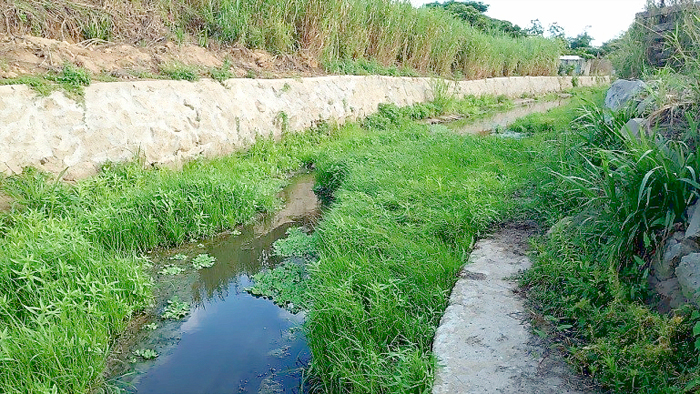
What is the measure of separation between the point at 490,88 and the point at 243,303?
14462 millimetres

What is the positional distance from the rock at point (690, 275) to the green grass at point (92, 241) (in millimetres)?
3067

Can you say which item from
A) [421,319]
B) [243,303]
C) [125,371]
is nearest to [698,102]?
[421,319]

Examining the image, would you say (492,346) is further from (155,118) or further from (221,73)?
(221,73)

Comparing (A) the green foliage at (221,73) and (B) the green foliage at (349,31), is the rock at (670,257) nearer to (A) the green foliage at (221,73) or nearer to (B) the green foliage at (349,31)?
(A) the green foliage at (221,73)

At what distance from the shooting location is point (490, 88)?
649 inches

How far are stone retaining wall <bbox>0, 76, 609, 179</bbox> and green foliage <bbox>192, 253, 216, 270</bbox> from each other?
1.82 m

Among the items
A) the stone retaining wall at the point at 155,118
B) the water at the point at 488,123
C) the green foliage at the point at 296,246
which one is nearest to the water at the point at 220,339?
the green foliage at the point at 296,246

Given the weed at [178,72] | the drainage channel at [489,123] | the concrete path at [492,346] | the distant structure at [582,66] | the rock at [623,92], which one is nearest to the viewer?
the concrete path at [492,346]

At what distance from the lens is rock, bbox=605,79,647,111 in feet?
17.7

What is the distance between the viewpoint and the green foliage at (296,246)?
453 centimetres

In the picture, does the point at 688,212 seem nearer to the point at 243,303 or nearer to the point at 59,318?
the point at 243,303

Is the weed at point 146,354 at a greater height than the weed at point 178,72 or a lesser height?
lesser

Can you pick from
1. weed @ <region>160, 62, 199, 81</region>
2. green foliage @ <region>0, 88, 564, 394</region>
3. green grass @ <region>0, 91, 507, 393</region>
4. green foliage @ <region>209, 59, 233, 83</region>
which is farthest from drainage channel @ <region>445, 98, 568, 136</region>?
weed @ <region>160, 62, 199, 81</region>

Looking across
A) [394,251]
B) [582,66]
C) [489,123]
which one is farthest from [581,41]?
[394,251]
